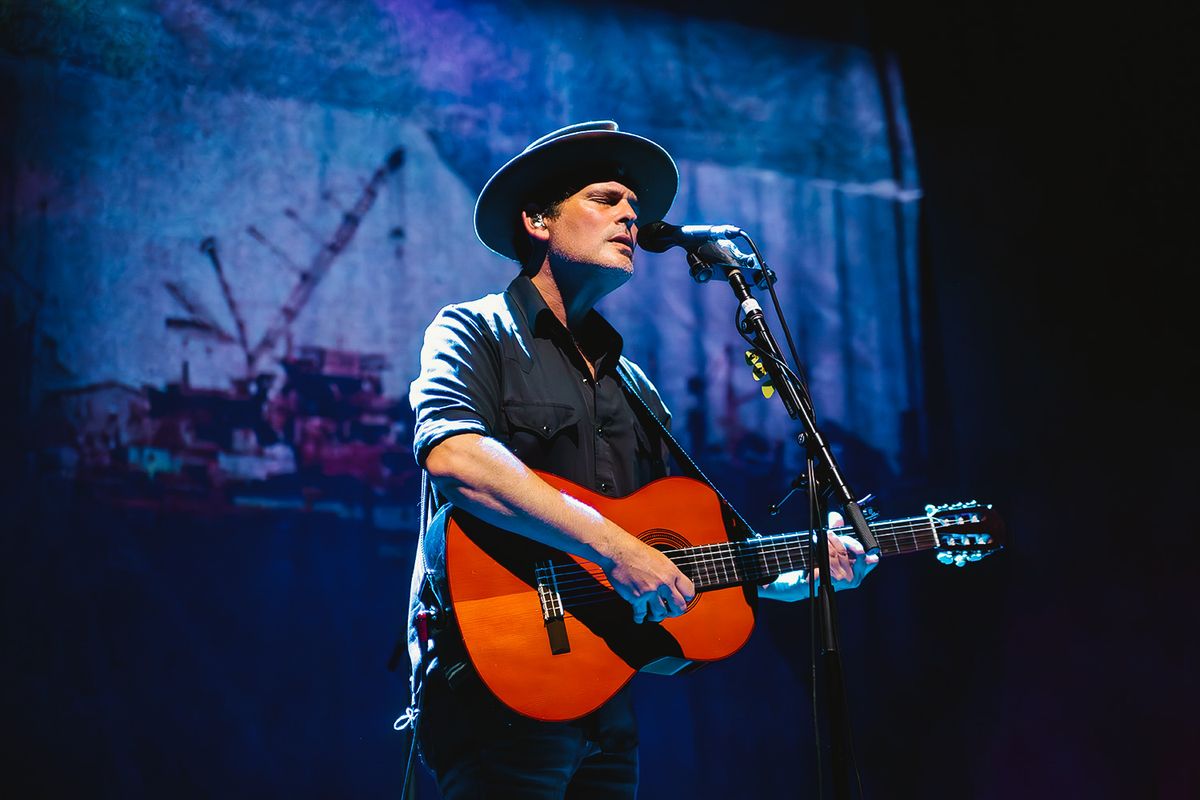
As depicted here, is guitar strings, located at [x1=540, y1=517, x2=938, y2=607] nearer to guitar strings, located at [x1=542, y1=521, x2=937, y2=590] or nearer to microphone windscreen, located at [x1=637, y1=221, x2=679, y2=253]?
guitar strings, located at [x1=542, y1=521, x2=937, y2=590]

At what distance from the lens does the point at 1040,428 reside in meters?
4.59

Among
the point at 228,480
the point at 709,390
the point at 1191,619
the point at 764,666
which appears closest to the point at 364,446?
the point at 228,480

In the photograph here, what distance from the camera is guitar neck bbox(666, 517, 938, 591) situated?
101 inches

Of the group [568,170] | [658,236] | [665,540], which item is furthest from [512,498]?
[568,170]

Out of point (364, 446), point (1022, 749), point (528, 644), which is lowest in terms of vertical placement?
point (1022, 749)

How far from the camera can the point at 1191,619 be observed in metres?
4.20

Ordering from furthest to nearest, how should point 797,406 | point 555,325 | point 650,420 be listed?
point 650,420
point 555,325
point 797,406

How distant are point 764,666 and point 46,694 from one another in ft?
9.24

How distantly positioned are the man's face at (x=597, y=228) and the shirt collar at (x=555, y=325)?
0.50ft

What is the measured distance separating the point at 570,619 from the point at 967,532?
1.25 meters

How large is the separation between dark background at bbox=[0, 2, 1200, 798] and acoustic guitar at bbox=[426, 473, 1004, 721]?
1469 millimetres

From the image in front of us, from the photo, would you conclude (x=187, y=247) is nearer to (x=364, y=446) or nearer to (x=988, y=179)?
(x=364, y=446)

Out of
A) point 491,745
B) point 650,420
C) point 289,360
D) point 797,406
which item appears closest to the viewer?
point 491,745

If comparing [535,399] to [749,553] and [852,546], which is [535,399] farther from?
[852,546]
